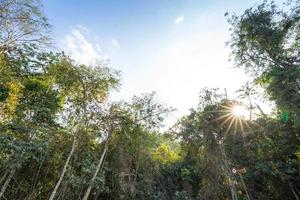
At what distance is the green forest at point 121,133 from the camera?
9.30m

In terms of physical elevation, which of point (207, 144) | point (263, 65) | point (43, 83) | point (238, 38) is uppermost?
point (238, 38)

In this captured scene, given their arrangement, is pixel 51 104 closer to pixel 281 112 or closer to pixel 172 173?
pixel 172 173

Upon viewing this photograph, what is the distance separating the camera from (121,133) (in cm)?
1178

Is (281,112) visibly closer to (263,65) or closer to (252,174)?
(252,174)

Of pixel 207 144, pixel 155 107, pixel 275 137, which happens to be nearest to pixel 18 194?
pixel 155 107

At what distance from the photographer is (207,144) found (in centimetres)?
1127

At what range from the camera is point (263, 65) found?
1430cm

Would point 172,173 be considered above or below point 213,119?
below

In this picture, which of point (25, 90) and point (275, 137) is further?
point (275, 137)

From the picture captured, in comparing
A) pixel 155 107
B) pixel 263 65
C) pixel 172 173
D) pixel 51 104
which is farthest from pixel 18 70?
pixel 263 65

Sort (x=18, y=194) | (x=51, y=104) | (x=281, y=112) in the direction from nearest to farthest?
1. (x=18, y=194)
2. (x=51, y=104)
3. (x=281, y=112)

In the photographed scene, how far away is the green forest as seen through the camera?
30.5 ft

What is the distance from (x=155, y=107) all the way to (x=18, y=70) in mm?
6447

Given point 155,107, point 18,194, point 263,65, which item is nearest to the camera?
point 18,194
